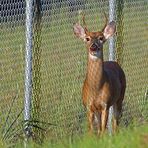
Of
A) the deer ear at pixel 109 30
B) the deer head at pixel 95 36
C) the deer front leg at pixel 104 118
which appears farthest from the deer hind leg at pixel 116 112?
the deer ear at pixel 109 30

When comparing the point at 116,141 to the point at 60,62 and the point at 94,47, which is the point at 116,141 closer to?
the point at 94,47

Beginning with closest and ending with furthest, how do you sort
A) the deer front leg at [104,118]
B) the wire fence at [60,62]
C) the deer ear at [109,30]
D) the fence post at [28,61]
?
the fence post at [28,61]
the wire fence at [60,62]
the deer front leg at [104,118]
the deer ear at [109,30]

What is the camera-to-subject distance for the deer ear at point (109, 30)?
10203 mm

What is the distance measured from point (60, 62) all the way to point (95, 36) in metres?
0.80

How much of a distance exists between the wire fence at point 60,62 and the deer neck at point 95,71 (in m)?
0.42

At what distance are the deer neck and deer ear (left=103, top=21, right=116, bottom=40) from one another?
0.76 feet

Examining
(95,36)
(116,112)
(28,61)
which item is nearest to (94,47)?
(95,36)

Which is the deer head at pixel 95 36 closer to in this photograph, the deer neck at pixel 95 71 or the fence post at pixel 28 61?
the deer neck at pixel 95 71

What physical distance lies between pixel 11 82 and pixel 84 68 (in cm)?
156

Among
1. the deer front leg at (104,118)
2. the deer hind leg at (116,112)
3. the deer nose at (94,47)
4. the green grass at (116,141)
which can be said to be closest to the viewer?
the green grass at (116,141)

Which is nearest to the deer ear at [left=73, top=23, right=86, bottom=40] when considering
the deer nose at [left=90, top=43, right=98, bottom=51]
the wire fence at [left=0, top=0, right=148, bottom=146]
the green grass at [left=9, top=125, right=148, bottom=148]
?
the deer nose at [left=90, top=43, right=98, bottom=51]

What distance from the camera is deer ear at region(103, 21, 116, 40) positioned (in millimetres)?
10203

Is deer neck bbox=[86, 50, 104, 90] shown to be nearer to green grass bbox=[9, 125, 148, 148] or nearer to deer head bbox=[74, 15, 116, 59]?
deer head bbox=[74, 15, 116, 59]

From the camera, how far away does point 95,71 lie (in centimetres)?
1035
